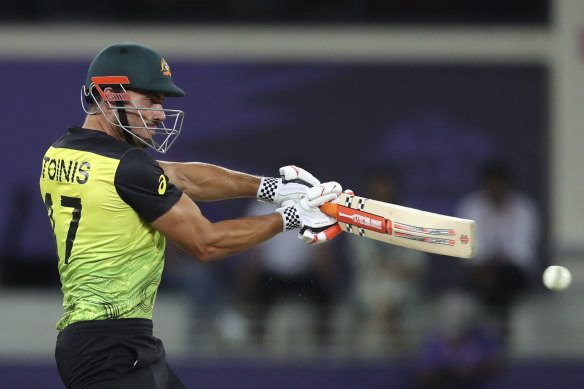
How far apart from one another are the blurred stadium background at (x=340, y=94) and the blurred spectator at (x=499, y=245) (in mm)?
780

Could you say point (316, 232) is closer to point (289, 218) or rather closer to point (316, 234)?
point (316, 234)

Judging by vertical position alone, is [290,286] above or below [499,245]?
below

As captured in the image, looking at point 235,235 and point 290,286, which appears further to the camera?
point 290,286

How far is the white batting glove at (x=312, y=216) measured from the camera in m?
3.48

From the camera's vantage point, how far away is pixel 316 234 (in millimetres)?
3529

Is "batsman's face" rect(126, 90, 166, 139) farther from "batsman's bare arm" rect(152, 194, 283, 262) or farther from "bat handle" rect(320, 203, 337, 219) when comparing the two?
"bat handle" rect(320, 203, 337, 219)

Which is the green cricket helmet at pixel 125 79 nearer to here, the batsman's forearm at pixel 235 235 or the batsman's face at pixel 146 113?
the batsman's face at pixel 146 113

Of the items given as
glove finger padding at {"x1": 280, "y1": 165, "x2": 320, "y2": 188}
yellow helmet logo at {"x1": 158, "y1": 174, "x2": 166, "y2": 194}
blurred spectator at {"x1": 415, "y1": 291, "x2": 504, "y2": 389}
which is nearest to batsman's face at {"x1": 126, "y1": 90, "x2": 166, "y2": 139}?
yellow helmet logo at {"x1": 158, "y1": 174, "x2": 166, "y2": 194}

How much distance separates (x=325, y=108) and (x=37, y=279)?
2.70m

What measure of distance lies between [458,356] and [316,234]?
3.33 m

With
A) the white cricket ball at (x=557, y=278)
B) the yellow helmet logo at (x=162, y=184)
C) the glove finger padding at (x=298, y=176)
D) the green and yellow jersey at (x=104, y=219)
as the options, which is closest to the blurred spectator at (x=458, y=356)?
the white cricket ball at (x=557, y=278)

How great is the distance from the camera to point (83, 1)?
823 centimetres

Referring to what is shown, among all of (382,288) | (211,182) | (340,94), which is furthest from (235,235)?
(340,94)

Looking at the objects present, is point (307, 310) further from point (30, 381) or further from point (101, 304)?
point (101, 304)
